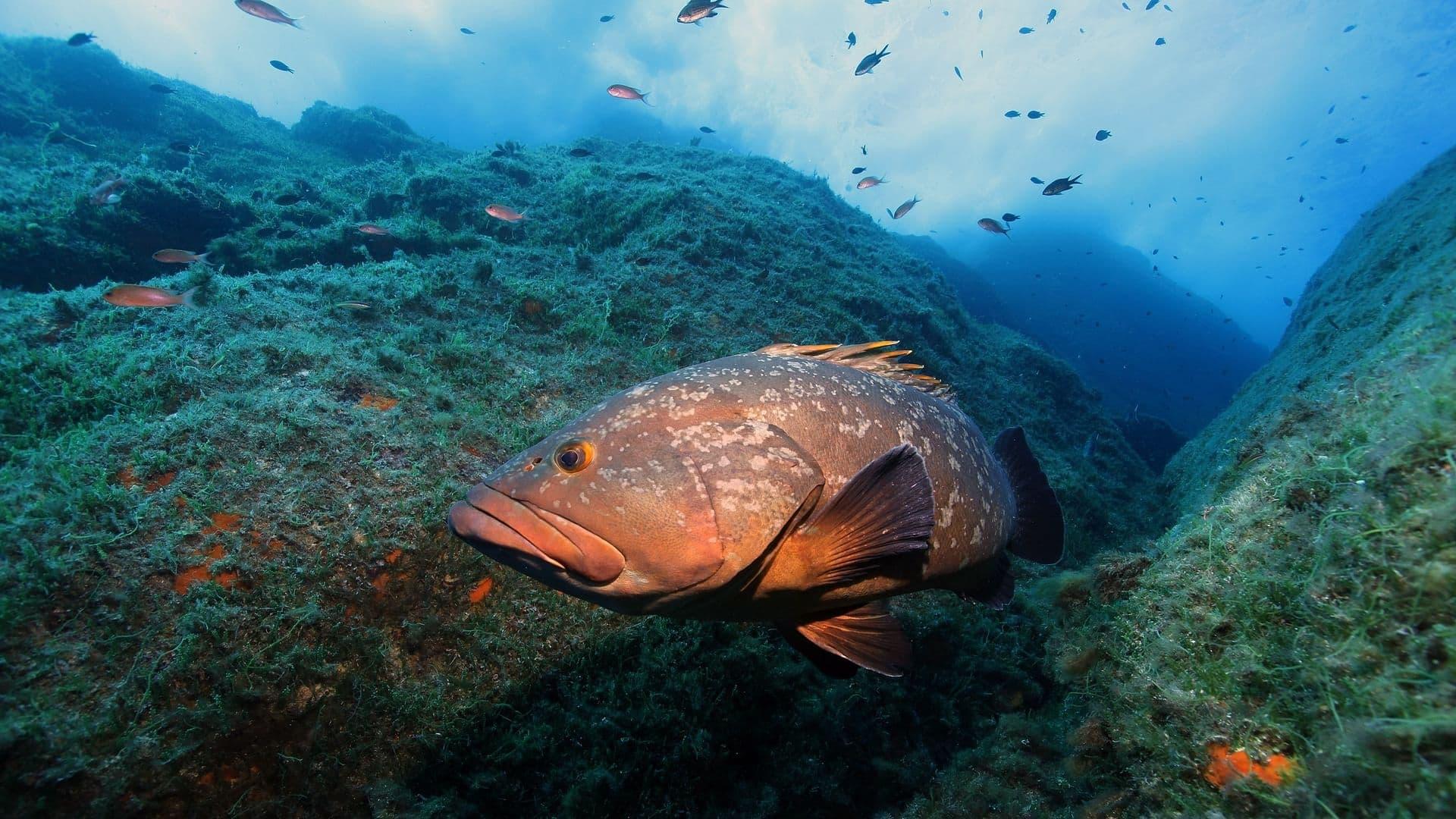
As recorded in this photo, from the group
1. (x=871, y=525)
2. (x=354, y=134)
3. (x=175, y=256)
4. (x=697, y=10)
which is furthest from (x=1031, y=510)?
(x=354, y=134)

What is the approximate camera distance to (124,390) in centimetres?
386

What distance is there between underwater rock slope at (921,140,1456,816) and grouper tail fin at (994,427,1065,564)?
1.34 ft

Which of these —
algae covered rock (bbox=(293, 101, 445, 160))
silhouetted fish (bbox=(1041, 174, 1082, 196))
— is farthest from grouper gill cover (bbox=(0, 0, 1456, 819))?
algae covered rock (bbox=(293, 101, 445, 160))

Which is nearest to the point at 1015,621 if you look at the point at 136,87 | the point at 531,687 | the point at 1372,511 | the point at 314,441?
the point at 1372,511

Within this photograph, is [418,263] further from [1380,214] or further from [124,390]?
[1380,214]

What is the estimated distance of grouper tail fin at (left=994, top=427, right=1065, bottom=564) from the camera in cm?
348

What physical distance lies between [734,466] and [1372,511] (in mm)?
2160

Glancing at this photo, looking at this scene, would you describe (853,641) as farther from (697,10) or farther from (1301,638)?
(697,10)

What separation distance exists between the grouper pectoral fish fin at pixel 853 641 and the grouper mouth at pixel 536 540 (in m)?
1.17

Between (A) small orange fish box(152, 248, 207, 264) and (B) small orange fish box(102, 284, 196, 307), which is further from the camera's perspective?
(A) small orange fish box(152, 248, 207, 264)

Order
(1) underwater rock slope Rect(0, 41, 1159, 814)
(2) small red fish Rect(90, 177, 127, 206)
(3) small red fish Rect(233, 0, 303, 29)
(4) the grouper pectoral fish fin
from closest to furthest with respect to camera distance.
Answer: (4) the grouper pectoral fish fin, (1) underwater rock slope Rect(0, 41, 1159, 814), (2) small red fish Rect(90, 177, 127, 206), (3) small red fish Rect(233, 0, 303, 29)

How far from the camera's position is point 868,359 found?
3.14 metres

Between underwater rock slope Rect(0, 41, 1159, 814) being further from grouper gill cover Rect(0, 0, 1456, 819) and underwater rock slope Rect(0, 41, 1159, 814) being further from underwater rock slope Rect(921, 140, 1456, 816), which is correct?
underwater rock slope Rect(921, 140, 1456, 816)

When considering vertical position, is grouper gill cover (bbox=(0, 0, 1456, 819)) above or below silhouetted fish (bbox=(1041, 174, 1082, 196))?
below
